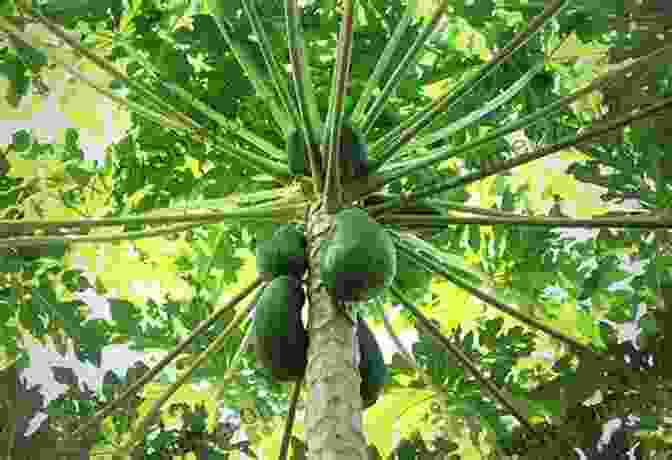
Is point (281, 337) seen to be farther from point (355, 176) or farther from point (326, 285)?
point (355, 176)

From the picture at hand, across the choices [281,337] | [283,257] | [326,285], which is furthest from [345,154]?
[281,337]

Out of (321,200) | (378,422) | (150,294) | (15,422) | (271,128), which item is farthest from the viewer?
(150,294)

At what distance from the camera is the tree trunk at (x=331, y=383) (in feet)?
6.24

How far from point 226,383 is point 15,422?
3.47 feet

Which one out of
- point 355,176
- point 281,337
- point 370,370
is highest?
point 355,176

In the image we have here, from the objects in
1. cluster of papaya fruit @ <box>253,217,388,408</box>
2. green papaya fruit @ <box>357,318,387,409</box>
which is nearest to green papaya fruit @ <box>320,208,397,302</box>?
cluster of papaya fruit @ <box>253,217,388,408</box>

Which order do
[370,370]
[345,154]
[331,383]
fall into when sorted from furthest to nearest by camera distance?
[345,154], [370,370], [331,383]

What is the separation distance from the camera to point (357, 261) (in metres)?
2.19

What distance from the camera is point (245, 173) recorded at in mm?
3602

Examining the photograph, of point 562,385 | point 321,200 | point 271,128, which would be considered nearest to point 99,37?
point 271,128

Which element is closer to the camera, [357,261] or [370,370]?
[357,261]

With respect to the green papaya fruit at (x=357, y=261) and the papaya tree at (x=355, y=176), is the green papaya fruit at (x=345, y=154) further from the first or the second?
the green papaya fruit at (x=357, y=261)

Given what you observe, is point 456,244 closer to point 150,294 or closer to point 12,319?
point 150,294

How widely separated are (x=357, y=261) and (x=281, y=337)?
0.98ft
